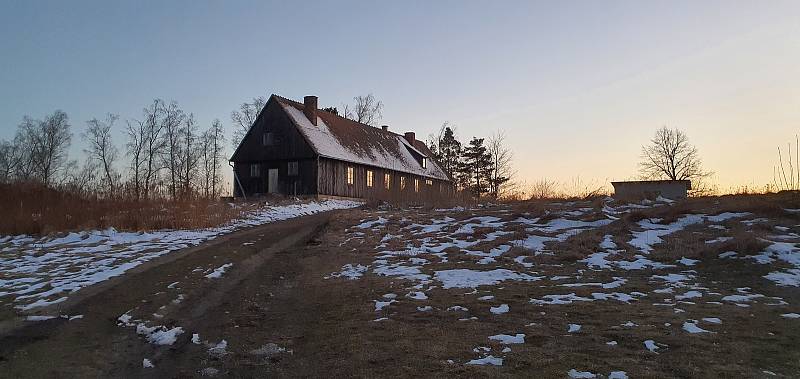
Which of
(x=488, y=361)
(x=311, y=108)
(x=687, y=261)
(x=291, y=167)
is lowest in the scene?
(x=488, y=361)

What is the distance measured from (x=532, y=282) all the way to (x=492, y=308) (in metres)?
A: 1.82

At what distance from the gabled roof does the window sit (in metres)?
2.15

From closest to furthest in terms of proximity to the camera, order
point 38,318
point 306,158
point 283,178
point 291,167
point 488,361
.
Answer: point 488,361
point 38,318
point 306,158
point 291,167
point 283,178

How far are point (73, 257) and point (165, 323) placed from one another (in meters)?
6.97

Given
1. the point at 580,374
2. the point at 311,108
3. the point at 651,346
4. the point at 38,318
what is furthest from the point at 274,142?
the point at 580,374

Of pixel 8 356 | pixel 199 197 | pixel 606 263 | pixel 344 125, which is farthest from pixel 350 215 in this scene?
pixel 344 125

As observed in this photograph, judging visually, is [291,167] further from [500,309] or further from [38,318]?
[500,309]

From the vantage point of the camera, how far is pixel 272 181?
37.6 m

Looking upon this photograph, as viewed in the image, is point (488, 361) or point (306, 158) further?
point (306, 158)

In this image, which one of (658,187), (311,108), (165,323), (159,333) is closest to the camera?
(159,333)

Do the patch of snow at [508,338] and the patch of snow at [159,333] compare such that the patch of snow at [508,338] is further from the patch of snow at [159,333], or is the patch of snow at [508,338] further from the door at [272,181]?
the door at [272,181]

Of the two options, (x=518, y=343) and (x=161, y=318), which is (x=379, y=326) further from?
(x=161, y=318)

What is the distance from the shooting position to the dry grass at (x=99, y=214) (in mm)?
17375

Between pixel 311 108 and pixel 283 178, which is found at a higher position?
pixel 311 108
